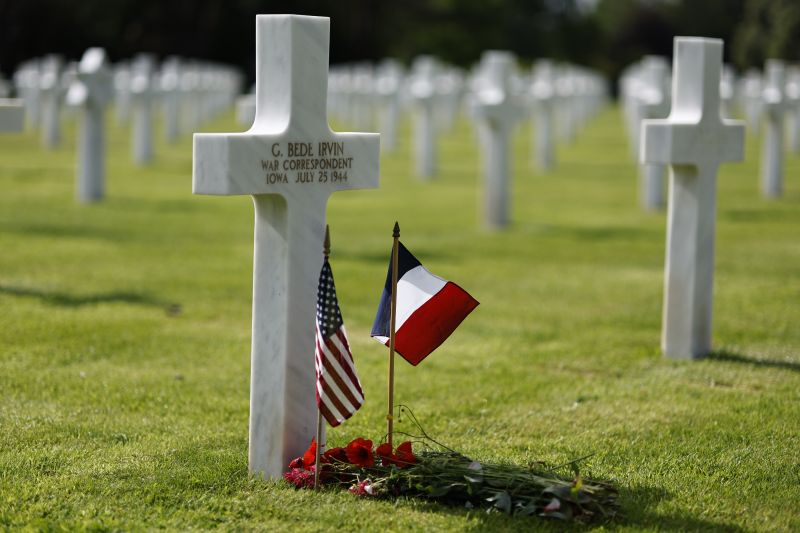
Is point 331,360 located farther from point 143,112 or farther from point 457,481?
point 143,112

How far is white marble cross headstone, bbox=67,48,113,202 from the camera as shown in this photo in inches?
570

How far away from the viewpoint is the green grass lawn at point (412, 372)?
4.75 metres

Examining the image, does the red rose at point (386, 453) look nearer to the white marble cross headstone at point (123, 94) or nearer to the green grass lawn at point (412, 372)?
the green grass lawn at point (412, 372)

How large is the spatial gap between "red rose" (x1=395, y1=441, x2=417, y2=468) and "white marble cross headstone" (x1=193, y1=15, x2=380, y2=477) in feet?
1.44

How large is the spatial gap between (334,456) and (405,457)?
306 millimetres

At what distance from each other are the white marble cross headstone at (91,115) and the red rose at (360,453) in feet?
34.6

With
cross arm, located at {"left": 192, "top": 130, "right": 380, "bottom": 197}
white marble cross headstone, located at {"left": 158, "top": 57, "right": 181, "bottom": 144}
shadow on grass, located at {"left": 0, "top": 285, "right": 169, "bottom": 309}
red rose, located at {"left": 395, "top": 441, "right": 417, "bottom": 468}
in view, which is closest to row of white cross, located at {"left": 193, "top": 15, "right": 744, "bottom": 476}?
cross arm, located at {"left": 192, "top": 130, "right": 380, "bottom": 197}

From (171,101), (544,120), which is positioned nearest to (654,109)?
(544,120)

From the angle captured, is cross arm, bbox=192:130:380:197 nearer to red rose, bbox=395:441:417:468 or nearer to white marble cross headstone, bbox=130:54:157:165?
red rose, bbox=395:441:417:468

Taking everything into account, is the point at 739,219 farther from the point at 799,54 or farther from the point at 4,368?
the point at 799,54

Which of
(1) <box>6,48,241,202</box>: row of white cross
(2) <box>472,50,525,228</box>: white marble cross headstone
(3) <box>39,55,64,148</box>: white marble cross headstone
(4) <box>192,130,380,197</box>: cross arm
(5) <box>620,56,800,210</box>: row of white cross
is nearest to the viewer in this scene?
(4) <box>192,130,380,197</box>: cross arm

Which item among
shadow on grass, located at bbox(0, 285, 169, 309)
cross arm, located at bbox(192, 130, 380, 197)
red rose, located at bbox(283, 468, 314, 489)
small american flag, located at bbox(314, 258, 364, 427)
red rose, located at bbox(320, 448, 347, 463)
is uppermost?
cross arm, located at bbox(192, 130, 380, 197)

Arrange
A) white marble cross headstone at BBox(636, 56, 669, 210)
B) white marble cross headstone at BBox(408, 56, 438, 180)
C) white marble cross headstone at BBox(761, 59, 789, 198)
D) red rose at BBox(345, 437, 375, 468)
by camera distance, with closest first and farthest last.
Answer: red rose at BBox(345, 437, 375, 468) → white marble cross headstone at BBox(636, 56, 669, 210) → white marble cross headstone at BBox(761, 59, 789, 198) → white marble cross headstone at BBox(408, 56, 438, 180)

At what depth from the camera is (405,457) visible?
4867 millimetres
